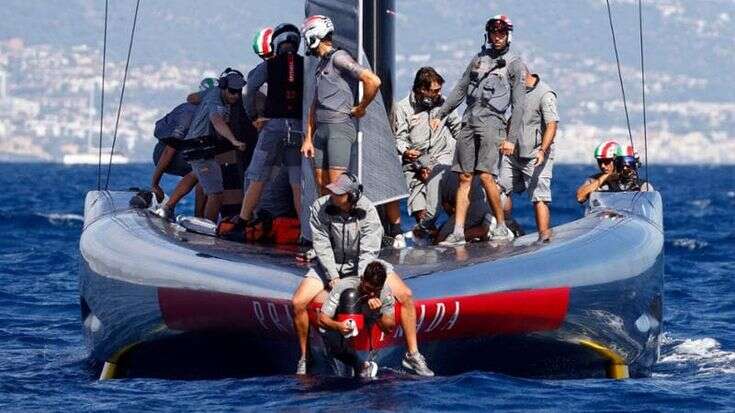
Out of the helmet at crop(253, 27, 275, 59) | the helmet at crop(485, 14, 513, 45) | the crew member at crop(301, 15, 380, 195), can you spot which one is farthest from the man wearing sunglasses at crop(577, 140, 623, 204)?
the crew member at crop(301, 15, 380, 195)

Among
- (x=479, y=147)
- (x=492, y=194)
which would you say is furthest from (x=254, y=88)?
(x=492, y=194)

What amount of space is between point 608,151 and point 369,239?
4279mm

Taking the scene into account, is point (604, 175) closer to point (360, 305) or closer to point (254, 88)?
point (254, 88)

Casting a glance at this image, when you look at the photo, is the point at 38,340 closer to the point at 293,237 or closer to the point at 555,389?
the point at 293,237

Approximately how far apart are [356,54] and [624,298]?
2274 mm

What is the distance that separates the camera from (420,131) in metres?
13.4

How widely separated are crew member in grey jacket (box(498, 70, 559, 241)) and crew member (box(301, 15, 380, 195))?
63.3 inches

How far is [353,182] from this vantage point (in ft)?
34.8

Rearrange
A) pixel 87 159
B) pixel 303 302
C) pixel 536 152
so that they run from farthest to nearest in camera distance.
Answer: pixel 87 159
pixel 536 152
pixel 303 302

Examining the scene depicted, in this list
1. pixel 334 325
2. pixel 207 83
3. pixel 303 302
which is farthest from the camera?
pixel 207 83

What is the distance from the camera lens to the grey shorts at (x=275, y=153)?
12.8 meters

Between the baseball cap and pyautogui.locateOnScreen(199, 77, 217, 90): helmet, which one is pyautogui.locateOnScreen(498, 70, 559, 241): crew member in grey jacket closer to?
the baseball cap

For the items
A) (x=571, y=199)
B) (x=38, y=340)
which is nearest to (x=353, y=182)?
(x=38, y=340)

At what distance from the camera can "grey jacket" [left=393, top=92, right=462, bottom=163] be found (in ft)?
43.9
